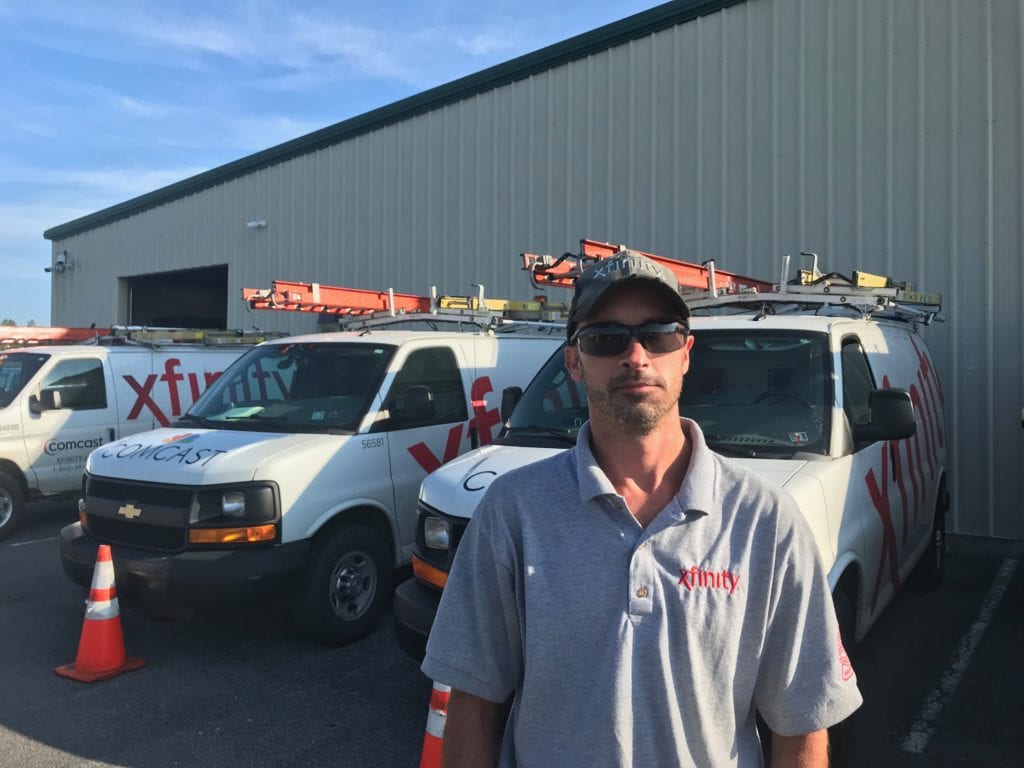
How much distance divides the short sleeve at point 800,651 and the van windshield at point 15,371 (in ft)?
30.0

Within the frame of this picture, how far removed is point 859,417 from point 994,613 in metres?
2.66

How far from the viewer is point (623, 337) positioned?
1658 mm

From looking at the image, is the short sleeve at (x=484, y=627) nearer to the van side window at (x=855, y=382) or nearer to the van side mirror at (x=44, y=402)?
the van side window at (x=855, y=382)

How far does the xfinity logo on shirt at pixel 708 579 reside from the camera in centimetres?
150

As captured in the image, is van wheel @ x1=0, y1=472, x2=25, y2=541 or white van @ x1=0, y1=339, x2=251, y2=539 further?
white van @ x1=0, y1=339, x2=251, y2=539

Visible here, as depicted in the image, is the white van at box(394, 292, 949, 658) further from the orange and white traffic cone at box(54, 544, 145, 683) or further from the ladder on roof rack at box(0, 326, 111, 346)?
the ladder on roof rack at box(0, 326, 111, 346)

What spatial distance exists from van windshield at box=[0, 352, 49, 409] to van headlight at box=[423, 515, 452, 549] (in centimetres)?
672

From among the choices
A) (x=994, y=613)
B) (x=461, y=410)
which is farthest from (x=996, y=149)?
(x=461, y=410)

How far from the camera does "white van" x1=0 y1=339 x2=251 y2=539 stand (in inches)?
338

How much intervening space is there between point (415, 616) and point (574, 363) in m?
2.46

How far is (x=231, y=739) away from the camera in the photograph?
4.04 meters

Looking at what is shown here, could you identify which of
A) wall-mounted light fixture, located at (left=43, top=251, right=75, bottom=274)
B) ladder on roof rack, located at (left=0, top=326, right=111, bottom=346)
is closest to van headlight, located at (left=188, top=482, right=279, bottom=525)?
ladder on roof rack, located at (left=0, top=326, right=111, bottom=346)

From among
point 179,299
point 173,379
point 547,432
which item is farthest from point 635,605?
point 179,299

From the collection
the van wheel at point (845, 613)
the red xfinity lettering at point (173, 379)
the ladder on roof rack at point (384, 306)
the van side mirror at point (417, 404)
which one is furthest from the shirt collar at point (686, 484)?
the red xfinity lettering at point (173, 379)
